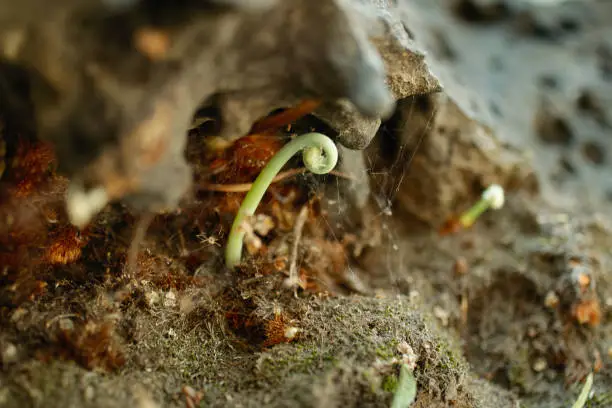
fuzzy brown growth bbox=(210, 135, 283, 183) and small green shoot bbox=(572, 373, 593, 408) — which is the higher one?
fuzzy brown growth bbox=(210, 135, 283, 183)

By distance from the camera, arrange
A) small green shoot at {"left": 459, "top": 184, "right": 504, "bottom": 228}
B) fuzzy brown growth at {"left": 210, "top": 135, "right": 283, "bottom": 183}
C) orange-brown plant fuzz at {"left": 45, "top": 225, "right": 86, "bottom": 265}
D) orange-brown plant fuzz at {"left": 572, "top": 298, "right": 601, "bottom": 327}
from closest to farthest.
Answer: orange-brown plant fuzz at {"left": 45, "top": 225, "right": 86, "bottom": 265} → fuzzy brown growth at {"left": 210, "top": 135, "right": 283, "bottom": 183} → orange-brown plant fuzz at {"left": 572, "top": 298, "right": 601, "bottom": 327} → small green shoot at {"left": 459, "top": 184, "right": 504, "bottom": 228}

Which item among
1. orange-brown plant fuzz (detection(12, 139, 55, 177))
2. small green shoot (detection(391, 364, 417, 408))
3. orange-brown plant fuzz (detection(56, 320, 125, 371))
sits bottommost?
small green shoot (detection(391, 364, 417, 408))

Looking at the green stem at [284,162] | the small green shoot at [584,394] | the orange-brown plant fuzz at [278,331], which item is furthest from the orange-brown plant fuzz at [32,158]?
the small green shoot at [584,394]

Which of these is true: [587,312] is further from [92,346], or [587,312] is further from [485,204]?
[92,346]

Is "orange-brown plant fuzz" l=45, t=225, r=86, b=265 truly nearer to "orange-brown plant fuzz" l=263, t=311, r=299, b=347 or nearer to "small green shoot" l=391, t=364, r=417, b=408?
"orange-brown plant fuzz" l=263, t=311, r=299, b=347

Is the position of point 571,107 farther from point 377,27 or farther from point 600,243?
point 377,27

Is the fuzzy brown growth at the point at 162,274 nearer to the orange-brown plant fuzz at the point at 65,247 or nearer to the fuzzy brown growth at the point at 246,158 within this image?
the orange-brown plant fuzz at the point at 65,247

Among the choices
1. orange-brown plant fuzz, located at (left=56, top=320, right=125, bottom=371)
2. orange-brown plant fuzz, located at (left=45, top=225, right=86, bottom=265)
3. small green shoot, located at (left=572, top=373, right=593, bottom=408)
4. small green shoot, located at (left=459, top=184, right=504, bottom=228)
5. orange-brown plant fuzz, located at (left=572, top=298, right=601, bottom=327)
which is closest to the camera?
orange-brown plant fuzz, located at (left=56, top=320, right=125, bottom=371)

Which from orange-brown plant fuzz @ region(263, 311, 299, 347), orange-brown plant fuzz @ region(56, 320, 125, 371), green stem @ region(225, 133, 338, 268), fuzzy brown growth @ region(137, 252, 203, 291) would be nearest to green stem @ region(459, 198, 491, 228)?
green stem @ region(225, 133, 338, 268)
